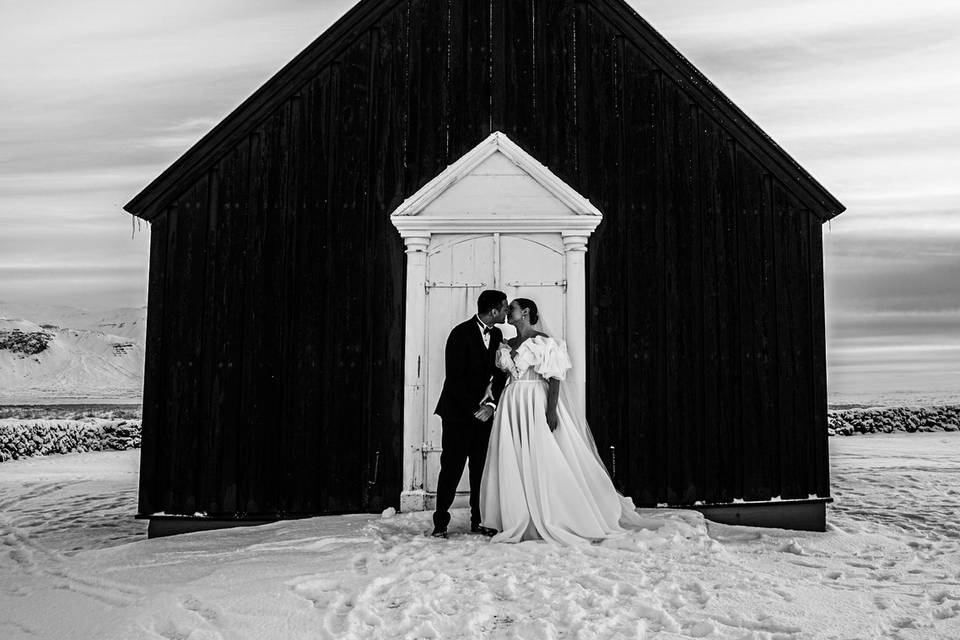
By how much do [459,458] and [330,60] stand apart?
418 centimetres

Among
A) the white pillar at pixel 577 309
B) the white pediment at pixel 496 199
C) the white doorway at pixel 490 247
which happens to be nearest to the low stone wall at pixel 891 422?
the white pillar at pixel 577 309

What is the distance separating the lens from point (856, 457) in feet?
58.3

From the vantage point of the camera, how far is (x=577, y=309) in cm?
702

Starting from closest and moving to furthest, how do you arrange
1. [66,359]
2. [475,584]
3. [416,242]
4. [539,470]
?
[475,584]
[539,470]
[416,242]
[66,359]

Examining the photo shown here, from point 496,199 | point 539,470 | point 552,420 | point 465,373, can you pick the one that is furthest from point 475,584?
point 496,199

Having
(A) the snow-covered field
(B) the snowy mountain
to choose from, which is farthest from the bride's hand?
(B) the snowy mountain

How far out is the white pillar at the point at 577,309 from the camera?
6.92 metres

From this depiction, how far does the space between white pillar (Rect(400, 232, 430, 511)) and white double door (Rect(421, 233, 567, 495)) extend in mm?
68

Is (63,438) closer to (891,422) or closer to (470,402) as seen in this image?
(470,402)

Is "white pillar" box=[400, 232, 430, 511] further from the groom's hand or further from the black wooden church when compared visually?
the groom's hand

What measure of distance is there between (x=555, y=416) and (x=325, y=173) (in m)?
3.34

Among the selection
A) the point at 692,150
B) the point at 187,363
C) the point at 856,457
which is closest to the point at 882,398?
the point at 856,457

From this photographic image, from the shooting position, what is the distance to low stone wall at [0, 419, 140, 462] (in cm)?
1952

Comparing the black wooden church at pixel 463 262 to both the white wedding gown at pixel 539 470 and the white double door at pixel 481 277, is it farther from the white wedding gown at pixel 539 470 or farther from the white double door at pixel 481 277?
the white wedding gown at pixel 539 470
